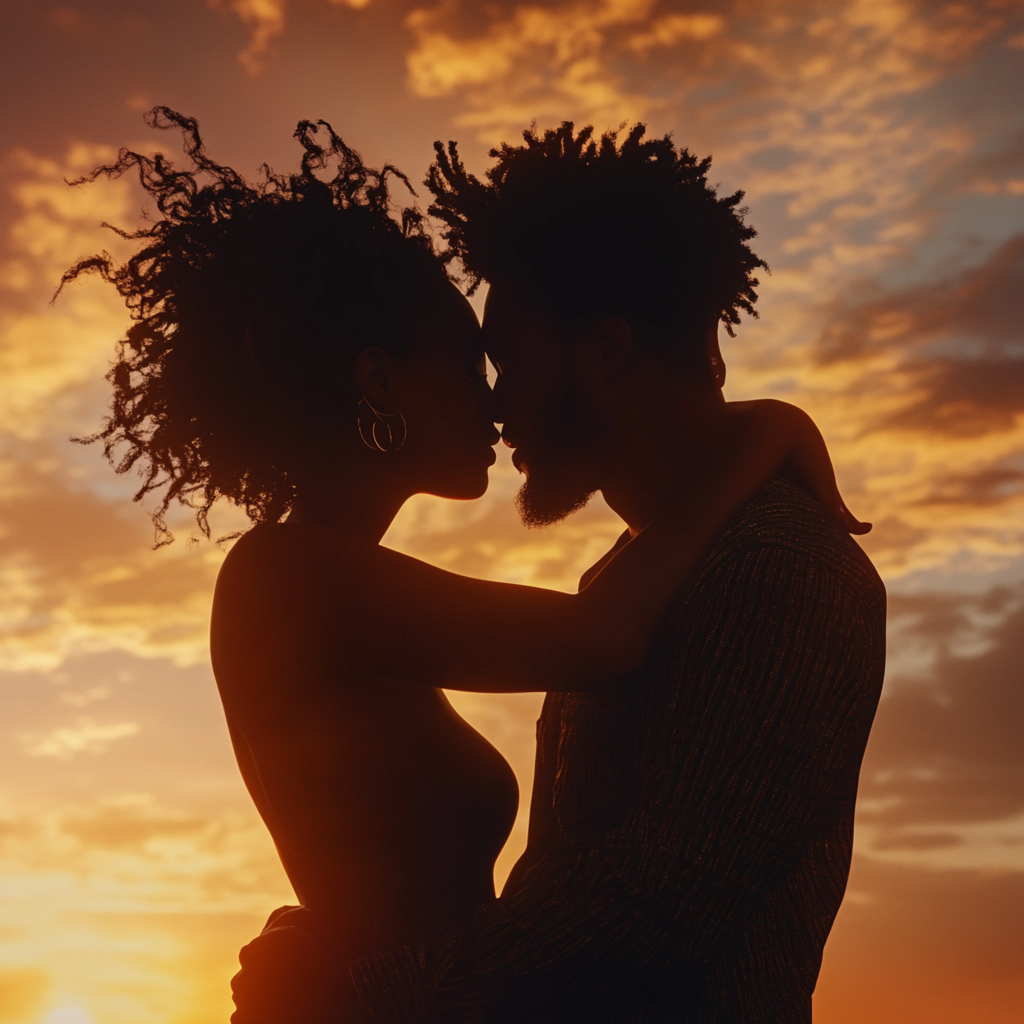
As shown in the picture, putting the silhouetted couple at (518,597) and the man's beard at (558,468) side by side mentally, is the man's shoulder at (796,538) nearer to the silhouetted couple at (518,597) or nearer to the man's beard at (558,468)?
the silhouetted couple at (518,597)

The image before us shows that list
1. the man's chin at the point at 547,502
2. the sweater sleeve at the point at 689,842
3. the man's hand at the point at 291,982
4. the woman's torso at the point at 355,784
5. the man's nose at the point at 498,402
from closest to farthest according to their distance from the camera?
the sweater sleeve at the point at 689,842, the man's hand at the point at 291,982, the woman's torso at the point at 355,784, the man's nose at the point at 498,402, the man's chin at the point at 547,502

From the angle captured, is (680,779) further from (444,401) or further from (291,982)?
(444,401)

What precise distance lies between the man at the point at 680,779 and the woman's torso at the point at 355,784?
0.21 m

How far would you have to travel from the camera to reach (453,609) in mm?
2930

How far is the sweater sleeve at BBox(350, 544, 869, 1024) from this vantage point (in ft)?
7.97

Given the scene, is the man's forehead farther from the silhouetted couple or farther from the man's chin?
the man's chin

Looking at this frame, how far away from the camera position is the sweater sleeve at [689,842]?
2.43m

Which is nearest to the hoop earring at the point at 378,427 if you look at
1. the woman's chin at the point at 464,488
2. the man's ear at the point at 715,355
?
the woman's chin at the point at 464,488

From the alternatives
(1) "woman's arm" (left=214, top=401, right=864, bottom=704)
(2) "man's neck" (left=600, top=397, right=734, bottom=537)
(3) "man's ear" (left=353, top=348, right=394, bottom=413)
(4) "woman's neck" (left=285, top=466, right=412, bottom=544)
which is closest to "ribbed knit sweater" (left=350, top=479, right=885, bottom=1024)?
(1) "woman's arm" (left=214, top=401, right=864, bottom=704)

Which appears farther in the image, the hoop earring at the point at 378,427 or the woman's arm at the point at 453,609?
the hoop earring at the point at 378,427

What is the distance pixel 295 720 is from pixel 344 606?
1.10ft

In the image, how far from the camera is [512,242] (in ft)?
12.5

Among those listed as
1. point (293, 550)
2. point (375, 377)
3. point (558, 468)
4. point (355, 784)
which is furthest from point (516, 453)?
point (355, 784)

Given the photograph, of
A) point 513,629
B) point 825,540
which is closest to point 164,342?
point 513,629
